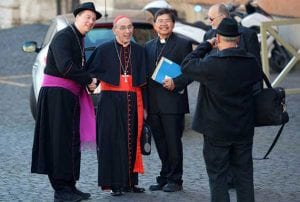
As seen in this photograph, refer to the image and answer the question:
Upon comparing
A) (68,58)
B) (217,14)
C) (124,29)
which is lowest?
(68,58)

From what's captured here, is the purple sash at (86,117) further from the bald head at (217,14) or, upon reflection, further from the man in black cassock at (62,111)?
the bald head at (217,14)

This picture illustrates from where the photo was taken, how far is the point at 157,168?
9.31m

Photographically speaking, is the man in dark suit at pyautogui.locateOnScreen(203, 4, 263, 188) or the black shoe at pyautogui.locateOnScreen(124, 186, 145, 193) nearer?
the man in dark suit at pyautogui.locateOnScreen(203, 4, 263, 188)

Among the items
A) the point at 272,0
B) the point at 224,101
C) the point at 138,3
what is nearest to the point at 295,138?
the point at 224,101

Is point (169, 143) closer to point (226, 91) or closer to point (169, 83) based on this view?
point (169, 83)

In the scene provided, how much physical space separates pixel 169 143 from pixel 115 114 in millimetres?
A: 588

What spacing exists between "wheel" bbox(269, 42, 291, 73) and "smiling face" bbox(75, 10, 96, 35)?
8.82 metres

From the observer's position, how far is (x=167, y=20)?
26.9 ft

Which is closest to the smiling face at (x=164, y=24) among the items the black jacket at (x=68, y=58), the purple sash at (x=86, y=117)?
the black jacket at (x=68, y=58)

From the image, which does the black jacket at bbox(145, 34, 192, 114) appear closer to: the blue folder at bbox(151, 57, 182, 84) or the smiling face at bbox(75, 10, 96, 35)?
the blue folder at bbox(151, 57, 182, 84)

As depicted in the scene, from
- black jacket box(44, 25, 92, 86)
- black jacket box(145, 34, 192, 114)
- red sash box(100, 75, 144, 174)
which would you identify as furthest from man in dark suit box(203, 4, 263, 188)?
black jacket box(44, 25, 92, 86)

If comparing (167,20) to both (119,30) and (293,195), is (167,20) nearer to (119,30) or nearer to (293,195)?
(119,30)

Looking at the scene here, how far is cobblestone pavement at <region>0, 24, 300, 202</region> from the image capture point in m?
8.20

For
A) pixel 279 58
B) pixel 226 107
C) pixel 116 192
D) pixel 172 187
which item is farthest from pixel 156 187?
pixel 279 58
